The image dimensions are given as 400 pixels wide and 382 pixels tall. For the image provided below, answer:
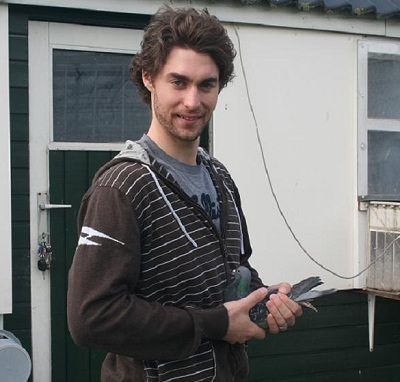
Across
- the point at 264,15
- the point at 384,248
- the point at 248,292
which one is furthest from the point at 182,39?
the point at 384,248

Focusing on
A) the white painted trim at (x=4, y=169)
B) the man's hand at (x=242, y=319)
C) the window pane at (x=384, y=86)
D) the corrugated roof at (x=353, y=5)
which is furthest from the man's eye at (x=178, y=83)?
the window pane at (x=384, y=86)

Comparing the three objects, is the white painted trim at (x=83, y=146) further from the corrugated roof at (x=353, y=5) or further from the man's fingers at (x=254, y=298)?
the man's fingers at (x=254, y=298)

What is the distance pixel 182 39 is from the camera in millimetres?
2275

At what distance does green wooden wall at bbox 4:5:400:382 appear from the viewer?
4.72 metres

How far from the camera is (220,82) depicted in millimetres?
2402

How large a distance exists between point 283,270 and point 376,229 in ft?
2.42

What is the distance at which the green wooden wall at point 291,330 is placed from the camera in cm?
472

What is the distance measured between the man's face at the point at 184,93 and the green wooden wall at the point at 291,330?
260 cm

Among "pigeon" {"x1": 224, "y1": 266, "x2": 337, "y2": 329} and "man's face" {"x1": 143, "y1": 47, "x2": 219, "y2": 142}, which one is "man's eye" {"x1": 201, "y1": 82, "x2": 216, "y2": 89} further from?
"pigeon" {"x1": 224, "y1": 266, "x2": 337, "y2": 329}

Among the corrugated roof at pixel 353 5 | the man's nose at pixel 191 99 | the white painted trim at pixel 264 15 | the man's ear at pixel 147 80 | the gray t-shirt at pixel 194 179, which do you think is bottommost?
the gray t-shirt at pixel 194 179

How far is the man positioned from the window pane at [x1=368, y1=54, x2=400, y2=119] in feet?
11.5

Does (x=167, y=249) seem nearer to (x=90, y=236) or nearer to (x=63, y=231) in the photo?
(x=90, y=236)

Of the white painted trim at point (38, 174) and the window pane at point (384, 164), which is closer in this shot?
the white painted trim at point (38, 174)

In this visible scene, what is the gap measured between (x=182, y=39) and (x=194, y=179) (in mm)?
420
